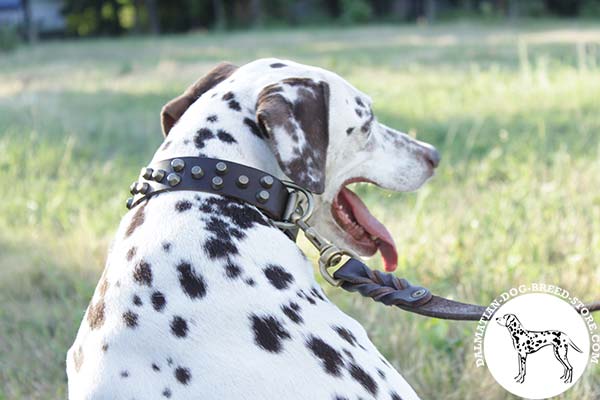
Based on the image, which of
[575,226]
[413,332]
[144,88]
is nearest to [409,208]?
[575,226]

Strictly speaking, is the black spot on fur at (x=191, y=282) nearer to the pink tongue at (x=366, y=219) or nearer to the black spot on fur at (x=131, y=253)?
the black spot on fur at (x=131, y=253)

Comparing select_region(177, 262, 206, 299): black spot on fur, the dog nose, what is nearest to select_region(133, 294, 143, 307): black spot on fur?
select_region(177, 262, 206, 299): black spot on fur

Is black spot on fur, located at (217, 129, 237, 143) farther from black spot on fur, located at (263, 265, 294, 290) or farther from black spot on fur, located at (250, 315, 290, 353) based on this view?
black spot on fur, located at (250, 315, 290, 353)

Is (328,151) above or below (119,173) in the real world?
above

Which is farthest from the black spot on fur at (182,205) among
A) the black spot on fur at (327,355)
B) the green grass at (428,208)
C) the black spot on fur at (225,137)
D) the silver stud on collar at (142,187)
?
the green grass at (428,208)

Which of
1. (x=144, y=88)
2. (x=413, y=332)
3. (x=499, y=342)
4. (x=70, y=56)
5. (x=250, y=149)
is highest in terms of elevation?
(x=250, y=149)

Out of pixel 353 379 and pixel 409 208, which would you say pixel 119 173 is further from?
pixel 353 379

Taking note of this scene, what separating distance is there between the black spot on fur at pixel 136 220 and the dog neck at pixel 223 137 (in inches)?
6.6

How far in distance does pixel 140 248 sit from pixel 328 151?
679 mm

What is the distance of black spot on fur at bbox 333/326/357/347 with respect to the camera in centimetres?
216

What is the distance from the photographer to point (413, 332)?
343 centimetres

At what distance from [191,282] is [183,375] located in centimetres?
24

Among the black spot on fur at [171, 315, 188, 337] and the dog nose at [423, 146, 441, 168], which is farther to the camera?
the dog nose at [423, 146, 441, 168]

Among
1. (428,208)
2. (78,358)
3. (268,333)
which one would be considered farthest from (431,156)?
(428,208)
